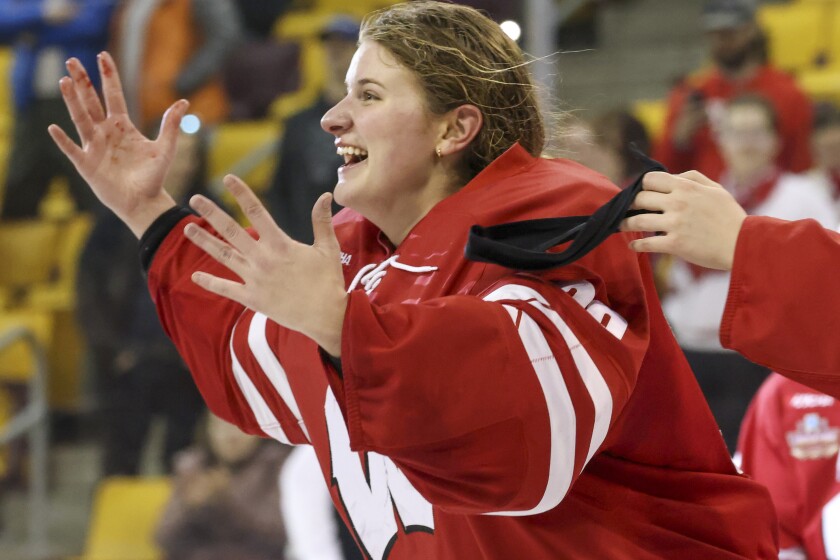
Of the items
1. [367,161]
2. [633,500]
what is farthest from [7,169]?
[633,500]

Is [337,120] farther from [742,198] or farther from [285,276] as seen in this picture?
[742,198]

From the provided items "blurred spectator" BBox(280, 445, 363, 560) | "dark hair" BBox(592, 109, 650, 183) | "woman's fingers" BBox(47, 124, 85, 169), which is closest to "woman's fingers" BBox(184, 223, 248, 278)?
"woman's fingers" BBox(47, 124, 85, 169)

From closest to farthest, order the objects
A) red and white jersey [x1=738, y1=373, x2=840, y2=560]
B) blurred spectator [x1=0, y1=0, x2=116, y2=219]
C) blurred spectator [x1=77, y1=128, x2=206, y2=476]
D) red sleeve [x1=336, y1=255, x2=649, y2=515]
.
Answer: red sleeve [x1=336, y1=255, x2=649, y2=515] → red and white jersey [x1=738, y1=373, x2=840, y2=560] → blurred spectator [x1=77, y1=128, x2=206, y2=476] → blurred spectator [x1=0, y1=0, x2=116, y2=219]

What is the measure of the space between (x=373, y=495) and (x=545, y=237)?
459mm

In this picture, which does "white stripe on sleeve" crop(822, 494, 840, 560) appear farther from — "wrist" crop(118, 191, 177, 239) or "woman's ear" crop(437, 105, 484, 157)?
"wrist" crop(118, 191, 177, 239)

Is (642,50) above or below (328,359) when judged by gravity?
below

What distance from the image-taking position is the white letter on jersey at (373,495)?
1.58 meters

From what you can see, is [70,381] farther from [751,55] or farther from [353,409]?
[353,409]

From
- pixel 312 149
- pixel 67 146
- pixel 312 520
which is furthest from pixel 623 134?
pixel 67 146

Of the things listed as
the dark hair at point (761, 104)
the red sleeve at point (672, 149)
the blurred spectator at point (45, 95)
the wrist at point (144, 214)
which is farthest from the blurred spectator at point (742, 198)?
the blurred spectator at point (45, 95)

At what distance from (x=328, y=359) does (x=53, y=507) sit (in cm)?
288

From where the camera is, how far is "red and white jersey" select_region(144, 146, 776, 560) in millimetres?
1250

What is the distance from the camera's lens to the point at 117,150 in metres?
1.90

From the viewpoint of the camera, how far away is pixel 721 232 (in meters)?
1.34
